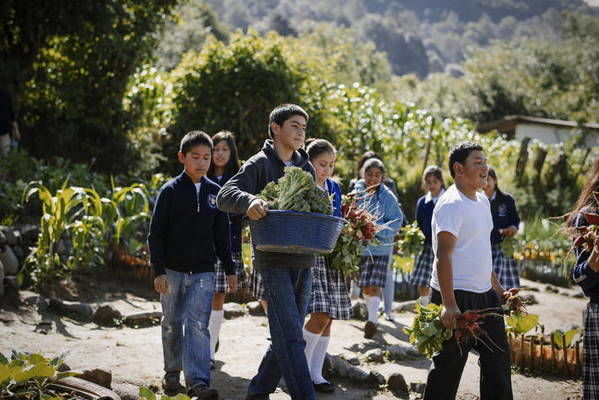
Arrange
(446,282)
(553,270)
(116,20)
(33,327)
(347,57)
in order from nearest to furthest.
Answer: (446,282) → (33,327) → (116,20) → (553,270) → (347,57)

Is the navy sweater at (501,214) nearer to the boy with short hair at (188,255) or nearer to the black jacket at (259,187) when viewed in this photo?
the boy with short hair at (188,255)

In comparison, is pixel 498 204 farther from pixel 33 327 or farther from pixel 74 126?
pixel 74 126

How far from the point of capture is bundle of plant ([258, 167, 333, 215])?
414cm

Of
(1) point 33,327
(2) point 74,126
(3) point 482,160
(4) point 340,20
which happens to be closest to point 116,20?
(2) point 74,126

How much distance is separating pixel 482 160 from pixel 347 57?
7670cm

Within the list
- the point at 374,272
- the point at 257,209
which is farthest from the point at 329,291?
the point at 374,272

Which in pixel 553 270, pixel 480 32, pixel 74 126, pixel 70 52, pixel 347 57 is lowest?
pixel 553 270

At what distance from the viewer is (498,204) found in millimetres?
8336

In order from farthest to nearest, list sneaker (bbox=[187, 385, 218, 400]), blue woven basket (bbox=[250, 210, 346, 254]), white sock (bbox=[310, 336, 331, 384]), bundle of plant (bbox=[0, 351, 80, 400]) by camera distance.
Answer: white sock (bbox=[310, 336, 331, 384]) < sneaker (bbox=[187, 385, 218, 400]) < blue woven basket (bbox=[250, 210, 346, 254]) < bundle of plant (bbox=[0, 351, 80, 400])

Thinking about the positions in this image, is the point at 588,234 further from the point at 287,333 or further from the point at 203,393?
the point at 203,393

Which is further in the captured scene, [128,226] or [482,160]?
[128,226]

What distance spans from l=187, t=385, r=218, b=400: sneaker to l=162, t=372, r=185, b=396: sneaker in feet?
1.30

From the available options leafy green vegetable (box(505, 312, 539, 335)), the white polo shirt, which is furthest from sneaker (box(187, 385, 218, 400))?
leafy green vegetable (box(505, 312, 539, 335))

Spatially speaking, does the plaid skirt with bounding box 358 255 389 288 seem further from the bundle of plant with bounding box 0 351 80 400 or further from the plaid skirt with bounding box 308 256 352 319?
the bundle of plant with bounding box 0 351 80 400
